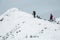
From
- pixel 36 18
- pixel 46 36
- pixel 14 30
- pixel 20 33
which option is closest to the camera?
pixel 46 36

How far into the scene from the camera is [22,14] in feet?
141

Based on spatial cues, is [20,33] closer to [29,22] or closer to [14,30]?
[14,30]

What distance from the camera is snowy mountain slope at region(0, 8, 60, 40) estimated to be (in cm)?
3156

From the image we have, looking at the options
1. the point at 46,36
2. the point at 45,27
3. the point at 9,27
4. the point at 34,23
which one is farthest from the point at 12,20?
the point at 46,36

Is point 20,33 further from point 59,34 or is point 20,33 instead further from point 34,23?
point 59,34

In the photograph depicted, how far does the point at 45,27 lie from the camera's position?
35.3 m

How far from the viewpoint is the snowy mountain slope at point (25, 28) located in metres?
31.6

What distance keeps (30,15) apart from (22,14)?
201 cm

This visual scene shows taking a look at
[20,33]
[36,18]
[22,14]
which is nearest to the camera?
[20,33]

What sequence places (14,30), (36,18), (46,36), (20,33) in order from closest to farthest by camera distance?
(46,36) < (20,33) < (14,30) < (36,18)

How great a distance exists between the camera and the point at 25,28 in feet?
116

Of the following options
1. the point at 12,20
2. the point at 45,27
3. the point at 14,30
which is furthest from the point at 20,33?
the point at 12,20

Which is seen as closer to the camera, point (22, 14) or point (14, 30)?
point (14, 30)

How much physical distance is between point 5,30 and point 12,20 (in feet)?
13.8
